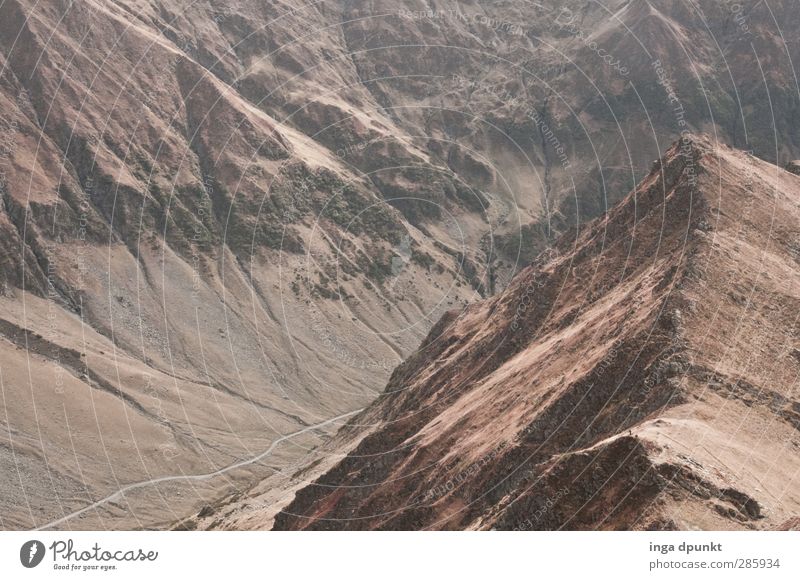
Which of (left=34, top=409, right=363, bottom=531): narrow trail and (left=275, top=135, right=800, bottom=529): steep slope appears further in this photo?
(left=34, top=409, right=363, bottom=531): narrow trail

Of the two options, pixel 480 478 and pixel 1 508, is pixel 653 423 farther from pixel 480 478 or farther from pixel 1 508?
pixel 1 508

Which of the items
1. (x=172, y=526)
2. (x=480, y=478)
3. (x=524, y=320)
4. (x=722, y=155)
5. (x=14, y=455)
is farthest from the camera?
(x=14, y=455)

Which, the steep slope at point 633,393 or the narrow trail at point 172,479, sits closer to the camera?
the steep slope at point 633,393

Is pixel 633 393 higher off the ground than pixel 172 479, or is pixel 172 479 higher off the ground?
pixel 633 393

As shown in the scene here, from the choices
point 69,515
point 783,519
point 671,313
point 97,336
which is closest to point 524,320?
point 671,313

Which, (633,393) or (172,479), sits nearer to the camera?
(633,393)

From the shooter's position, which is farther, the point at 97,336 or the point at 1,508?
the point at 97,336

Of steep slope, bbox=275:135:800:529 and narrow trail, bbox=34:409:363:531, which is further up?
steep slope, bbox=275:135:800:529

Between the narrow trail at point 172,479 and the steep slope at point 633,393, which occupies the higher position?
the steep slope at point 633,393
